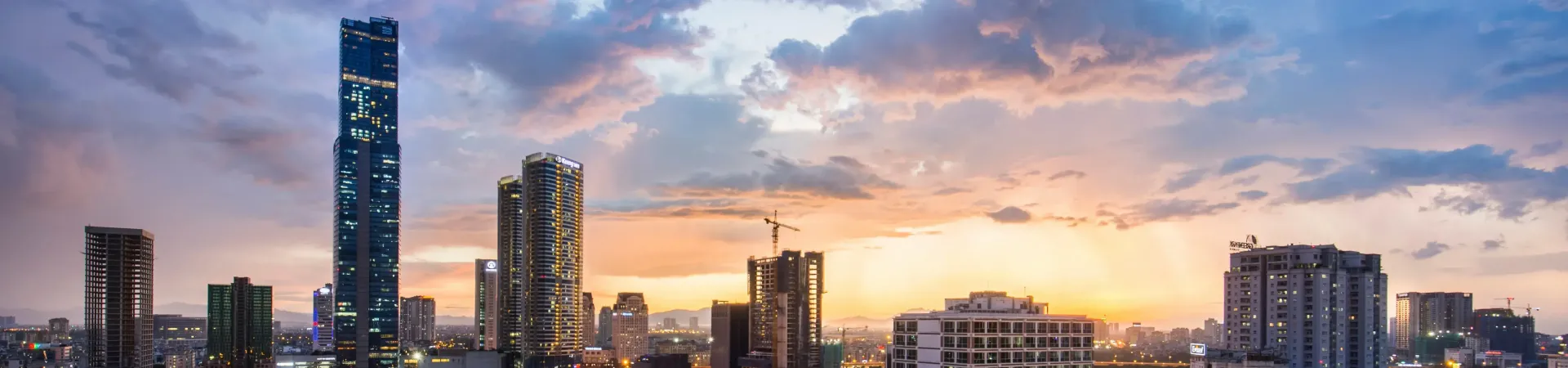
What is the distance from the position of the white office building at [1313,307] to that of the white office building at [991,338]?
7656 centimetres

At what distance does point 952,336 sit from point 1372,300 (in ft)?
360

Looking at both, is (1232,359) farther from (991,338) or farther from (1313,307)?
→ (991,338)

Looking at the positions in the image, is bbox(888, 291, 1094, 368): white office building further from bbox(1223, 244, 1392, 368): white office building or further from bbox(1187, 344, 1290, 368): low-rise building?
bbox(1223, 244, 1392, 368): white office building


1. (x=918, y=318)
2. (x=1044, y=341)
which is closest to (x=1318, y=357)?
(x=1044, y=341)

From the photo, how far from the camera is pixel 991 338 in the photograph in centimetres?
10750

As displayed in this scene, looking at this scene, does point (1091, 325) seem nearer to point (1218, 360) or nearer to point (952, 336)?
point (952, 336)

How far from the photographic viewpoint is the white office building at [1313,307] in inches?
6929

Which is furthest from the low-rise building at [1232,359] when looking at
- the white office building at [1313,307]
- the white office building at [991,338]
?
the white office building at [991,338]

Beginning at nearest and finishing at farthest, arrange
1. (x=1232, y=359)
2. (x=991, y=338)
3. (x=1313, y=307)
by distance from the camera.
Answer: (x=991, y=338) < (x=1232, y=359) < (x=1313, y=307)

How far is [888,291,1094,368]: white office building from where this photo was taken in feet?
352

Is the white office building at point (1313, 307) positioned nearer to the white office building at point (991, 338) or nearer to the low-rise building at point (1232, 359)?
the low-rise building at point (1232, 359)

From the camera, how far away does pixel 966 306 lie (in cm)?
11944

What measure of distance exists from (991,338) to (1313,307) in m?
95.8

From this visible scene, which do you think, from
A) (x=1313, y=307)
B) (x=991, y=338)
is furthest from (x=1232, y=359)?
(x=991, y=338)
